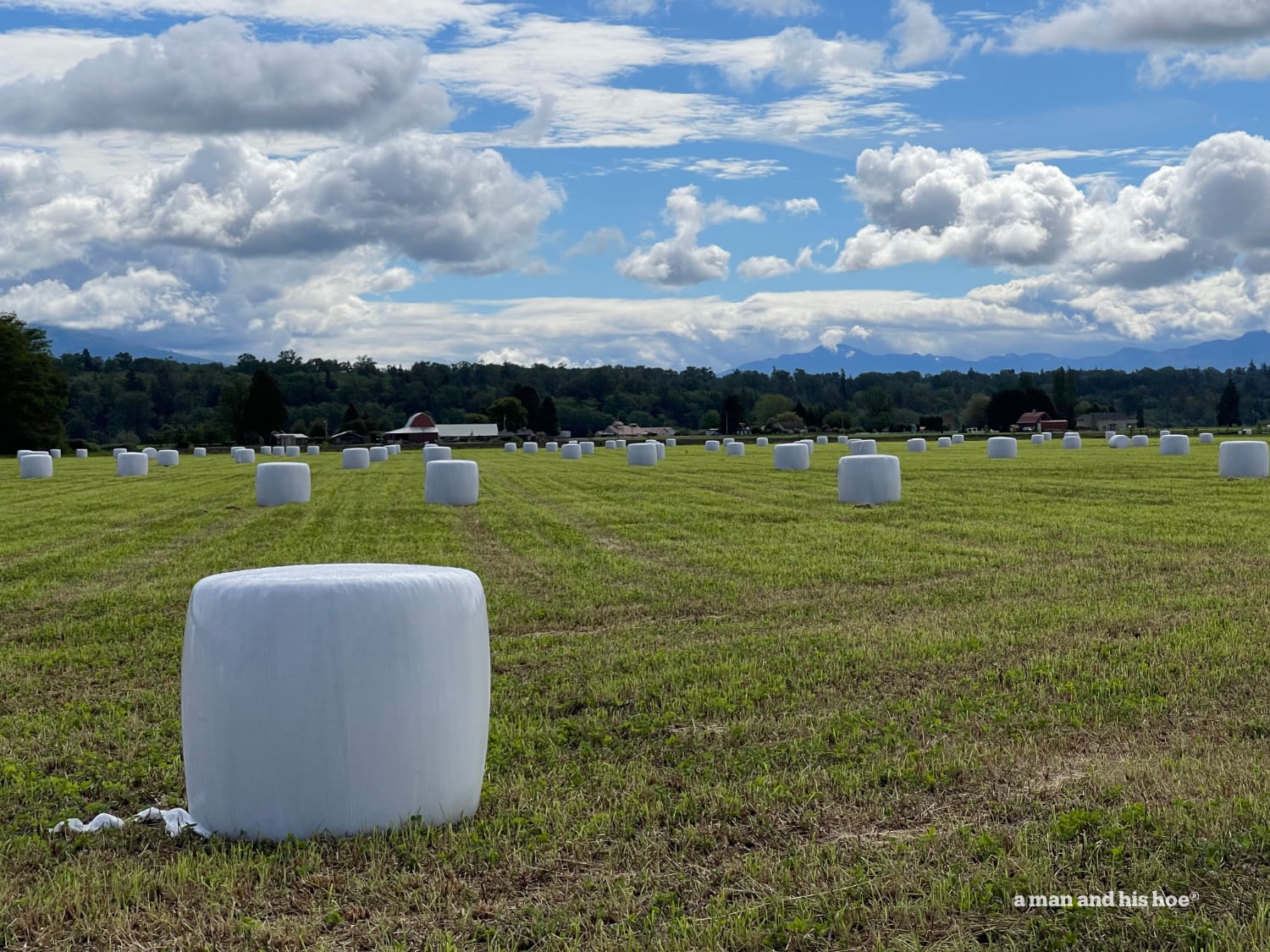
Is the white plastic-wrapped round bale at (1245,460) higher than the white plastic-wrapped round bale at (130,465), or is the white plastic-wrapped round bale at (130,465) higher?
the white plastic-wrapped round bale at (1245,460)

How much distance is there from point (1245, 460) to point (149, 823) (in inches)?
1205

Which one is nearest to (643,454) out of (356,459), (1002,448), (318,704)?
(356,459)

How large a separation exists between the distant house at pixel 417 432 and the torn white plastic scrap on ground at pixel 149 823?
145125mm

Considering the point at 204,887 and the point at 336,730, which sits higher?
the point at 336,730

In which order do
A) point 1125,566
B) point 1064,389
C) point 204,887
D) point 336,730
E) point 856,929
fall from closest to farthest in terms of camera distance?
point 856,929
point 204,887
point 336,730
point 1125,566
point 1064,389

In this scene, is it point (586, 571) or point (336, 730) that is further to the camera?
point (586, 571)

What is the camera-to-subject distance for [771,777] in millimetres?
6641

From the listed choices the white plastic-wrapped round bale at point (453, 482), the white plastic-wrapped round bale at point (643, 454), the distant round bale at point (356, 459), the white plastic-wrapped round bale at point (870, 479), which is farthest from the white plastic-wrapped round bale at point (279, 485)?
the distant round bale at point (356, 459)

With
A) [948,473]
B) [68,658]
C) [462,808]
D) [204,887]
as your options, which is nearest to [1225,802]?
[462,808]

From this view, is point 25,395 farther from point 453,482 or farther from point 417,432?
point 453,482

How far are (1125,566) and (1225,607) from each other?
127 inches

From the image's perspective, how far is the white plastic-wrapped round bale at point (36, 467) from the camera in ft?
154

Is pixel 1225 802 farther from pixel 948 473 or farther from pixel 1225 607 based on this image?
pixel 948 473

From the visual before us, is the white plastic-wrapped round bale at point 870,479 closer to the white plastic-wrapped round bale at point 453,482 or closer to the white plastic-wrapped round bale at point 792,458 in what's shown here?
the white plastic-wrapped round bale at point 453,482
